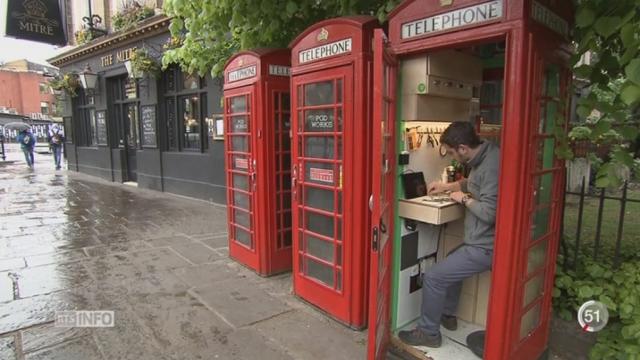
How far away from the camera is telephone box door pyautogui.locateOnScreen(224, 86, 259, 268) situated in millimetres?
4727

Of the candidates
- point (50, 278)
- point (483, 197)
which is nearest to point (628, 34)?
point (483, 197)

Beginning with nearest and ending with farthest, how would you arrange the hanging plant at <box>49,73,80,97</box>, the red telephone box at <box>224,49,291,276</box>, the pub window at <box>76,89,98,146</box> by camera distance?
the red telephone box at <box>224,49,291,276</box> < the hanging plant at <box>49,73,80,97</box> < the pub window at <box>76,89,98,146</box>

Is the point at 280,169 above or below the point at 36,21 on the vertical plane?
below

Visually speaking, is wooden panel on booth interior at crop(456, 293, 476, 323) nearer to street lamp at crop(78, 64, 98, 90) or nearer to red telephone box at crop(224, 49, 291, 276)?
red telephone box at crop(224, 49, 291, 276)

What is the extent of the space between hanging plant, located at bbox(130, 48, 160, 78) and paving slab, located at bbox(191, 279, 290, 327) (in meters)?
6.84

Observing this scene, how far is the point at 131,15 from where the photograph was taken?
10.5m

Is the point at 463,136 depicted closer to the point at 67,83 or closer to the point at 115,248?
the point at 115,248

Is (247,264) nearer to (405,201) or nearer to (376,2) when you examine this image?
(405,201)

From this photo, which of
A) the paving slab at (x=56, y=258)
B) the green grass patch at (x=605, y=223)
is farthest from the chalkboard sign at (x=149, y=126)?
the green grass patch at (x=605, y=223)

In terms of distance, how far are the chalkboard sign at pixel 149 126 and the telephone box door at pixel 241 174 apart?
597cm

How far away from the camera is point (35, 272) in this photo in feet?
15.8

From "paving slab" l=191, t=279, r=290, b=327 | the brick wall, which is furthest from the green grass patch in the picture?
the brick wall

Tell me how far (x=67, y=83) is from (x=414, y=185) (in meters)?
14.4

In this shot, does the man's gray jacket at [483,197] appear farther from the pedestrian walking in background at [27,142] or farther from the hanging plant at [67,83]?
the pedestrian walking in background at [27,142]
